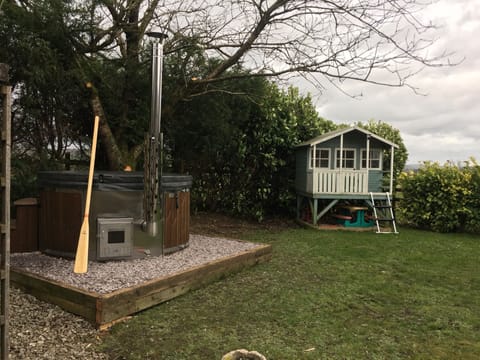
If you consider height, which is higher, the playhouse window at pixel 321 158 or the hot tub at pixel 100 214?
the playhouse window at pixel 321 158

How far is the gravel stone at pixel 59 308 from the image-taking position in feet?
9.65

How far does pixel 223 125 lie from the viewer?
351 inches

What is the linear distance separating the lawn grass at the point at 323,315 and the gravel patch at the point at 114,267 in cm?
39

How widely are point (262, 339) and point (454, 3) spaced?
4.98 m

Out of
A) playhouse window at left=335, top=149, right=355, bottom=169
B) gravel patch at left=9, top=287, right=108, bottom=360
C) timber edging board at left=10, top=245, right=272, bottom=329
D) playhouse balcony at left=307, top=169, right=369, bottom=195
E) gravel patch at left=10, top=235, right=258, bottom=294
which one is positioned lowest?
gravel patch at left=9, top=287, right=108, bottom=360

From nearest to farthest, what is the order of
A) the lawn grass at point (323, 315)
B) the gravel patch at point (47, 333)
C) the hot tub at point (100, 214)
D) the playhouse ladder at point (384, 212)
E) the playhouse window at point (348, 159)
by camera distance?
the gravel patch at point (47, 333) < the lawn grass at point (323, 315) < the hot tub at point (100, 214) < the playhouse ladder at point (384, 212) < the playhouse window at point (348, 159)

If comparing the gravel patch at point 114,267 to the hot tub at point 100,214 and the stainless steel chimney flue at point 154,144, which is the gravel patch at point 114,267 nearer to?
the hot tub at point 100,214

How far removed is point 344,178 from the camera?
9938 millimetres

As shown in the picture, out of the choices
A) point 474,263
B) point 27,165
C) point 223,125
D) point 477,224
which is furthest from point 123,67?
point 477,224

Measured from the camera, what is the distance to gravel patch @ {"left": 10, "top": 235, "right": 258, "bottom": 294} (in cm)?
384

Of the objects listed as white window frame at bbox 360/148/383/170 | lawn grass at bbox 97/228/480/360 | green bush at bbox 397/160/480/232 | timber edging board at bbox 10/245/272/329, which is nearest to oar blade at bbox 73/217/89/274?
timber edging board at bbox 10/245/272/329

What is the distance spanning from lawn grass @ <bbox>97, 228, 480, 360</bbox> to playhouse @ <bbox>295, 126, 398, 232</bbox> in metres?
3.64

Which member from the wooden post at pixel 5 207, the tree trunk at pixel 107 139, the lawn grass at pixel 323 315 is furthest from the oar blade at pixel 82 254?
the tree trunk at pixel 107 139

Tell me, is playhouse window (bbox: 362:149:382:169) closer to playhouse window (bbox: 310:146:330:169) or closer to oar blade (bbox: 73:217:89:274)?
playhouse window (bbox: 310:146:330:169)
